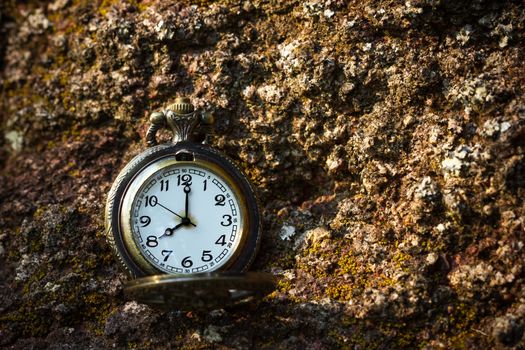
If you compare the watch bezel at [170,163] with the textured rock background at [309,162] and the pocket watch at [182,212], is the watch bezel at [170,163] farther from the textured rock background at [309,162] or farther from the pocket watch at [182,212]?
the textured rock background at [309,162]

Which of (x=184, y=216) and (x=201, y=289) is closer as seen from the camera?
(x=201, y=289)

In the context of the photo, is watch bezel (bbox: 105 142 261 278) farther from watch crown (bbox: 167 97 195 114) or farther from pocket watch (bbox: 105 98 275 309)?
watch crown (bbox: 167 97 195 114)

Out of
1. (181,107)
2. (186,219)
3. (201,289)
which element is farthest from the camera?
(181,107)

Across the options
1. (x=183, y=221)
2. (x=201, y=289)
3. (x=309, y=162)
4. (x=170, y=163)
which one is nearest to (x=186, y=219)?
(x=183, y=221)

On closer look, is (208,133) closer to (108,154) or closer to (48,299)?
(108,154)

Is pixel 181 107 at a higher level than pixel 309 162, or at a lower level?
higher

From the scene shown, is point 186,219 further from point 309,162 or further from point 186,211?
point 309,162

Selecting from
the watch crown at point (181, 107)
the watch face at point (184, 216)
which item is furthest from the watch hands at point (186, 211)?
the watch crown at point (181, 107)
